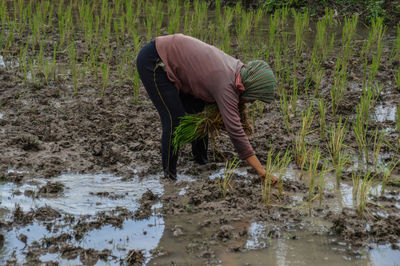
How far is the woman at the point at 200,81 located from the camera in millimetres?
3162

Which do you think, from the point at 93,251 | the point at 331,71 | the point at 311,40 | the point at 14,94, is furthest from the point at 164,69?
the point at 311,40

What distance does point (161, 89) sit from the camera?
341cm

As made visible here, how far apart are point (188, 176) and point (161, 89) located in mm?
728

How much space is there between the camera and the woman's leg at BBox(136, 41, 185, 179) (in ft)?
11.2

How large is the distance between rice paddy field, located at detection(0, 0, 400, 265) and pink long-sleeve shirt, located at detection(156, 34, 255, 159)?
29cm

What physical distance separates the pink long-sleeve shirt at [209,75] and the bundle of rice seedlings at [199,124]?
186 mm

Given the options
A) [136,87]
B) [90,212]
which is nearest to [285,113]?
[136,87]

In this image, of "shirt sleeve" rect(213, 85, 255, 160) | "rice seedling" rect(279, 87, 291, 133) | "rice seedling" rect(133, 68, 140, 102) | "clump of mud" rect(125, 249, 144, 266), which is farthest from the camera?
"rice seedling" rect(133, 68, 140, 102)

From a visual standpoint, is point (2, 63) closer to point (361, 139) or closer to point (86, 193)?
point (86, 193)

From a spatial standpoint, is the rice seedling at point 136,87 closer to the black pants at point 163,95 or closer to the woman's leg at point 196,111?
the woman's leg at point 196,111

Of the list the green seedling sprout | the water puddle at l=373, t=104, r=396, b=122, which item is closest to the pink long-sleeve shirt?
the green seedling sprout

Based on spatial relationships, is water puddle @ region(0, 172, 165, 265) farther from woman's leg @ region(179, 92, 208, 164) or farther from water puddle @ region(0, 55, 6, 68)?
water puddle @ region(0, 55, 6, 68)

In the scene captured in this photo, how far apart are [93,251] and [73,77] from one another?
279 centimetres

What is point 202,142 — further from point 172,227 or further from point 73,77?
point 73,77
